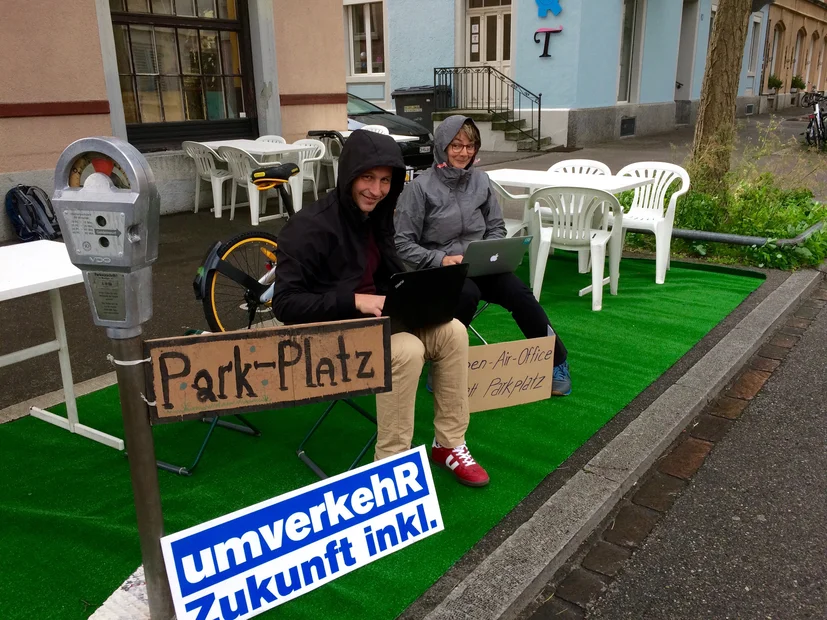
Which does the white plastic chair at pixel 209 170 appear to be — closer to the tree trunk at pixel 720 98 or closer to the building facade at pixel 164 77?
the building facade at pixel 164 77

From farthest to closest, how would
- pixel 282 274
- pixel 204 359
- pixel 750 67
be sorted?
1. pixel 750 67
2. pixel 282 274
3. pixel 204 359

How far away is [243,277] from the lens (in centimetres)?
358

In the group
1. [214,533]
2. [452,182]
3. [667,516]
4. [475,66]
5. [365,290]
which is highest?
[475,66]

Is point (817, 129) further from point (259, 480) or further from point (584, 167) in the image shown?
point (259, 480)

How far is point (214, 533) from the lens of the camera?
2.11 m

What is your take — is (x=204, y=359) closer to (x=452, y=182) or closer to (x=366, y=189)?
(x=366, y=189)

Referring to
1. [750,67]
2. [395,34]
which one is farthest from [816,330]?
[750,67]

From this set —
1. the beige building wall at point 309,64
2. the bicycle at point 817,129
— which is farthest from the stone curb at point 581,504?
the bicycle at point 817,129

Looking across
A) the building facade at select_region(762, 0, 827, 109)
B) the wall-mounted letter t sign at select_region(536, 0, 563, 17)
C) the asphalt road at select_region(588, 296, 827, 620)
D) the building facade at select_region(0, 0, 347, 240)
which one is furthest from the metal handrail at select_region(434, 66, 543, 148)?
the building facade at select_region(762, 0, 827, 109)

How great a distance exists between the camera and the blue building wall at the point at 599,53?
16.5 m

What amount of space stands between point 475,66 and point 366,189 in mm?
17133

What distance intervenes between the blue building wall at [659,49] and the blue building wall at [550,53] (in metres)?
3.42

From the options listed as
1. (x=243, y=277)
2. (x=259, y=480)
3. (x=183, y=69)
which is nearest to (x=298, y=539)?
(x=259, y=480)

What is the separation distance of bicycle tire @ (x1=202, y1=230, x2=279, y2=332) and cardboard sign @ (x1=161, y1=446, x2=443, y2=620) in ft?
4.93
